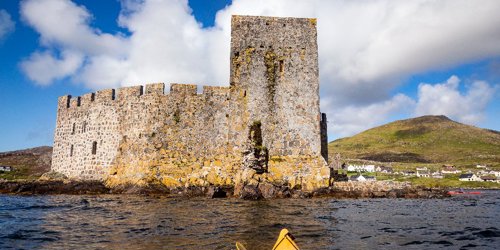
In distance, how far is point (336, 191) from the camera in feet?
67.3

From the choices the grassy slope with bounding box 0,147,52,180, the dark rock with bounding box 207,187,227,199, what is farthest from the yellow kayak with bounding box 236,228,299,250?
the grassy slope with bounding box 0,147,52,180

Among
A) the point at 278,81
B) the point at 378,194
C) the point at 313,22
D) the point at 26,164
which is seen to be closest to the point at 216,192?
the point at 278,81

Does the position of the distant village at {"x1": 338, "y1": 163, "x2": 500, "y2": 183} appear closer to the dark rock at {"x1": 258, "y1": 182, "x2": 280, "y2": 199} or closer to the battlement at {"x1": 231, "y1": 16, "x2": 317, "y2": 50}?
the battlement at {"x1": 231, "y1": 16, "x2": 317, "y2": 50}

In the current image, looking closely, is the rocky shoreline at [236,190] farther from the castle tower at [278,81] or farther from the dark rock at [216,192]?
the castle tower at [278,81]

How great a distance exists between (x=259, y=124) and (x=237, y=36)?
19.1 feet

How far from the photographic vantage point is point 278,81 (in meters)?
22.4

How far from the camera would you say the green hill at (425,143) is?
125 m

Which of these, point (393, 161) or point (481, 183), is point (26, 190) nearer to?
point (481, 183)

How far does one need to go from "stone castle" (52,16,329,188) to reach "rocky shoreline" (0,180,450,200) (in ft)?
1.92

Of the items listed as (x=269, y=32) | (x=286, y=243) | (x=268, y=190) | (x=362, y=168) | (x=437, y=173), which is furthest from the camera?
(x=362, y=168)

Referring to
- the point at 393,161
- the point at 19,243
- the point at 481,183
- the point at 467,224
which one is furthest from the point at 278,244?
the point at 393,161

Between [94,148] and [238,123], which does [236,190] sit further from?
[94,148]

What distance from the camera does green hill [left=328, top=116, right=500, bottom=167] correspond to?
125 meters

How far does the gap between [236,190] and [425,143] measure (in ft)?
500
